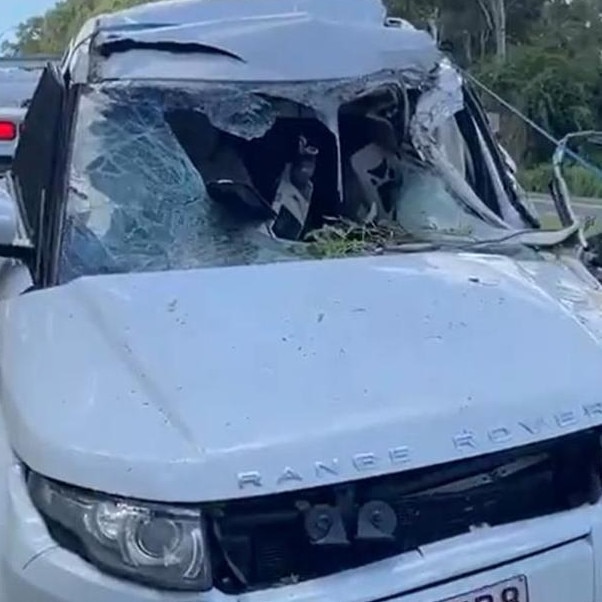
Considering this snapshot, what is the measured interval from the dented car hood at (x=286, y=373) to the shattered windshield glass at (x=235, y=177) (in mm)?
442

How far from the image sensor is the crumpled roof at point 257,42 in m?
4.31

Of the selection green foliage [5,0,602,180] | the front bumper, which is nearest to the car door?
the front bumper

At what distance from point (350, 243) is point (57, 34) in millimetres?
39132

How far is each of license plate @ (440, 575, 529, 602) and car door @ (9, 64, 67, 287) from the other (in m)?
1.65

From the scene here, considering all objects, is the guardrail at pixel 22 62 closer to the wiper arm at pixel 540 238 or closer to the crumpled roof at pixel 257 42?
the crumpled roof at pixel 257 42

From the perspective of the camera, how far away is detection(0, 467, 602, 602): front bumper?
2416 mm

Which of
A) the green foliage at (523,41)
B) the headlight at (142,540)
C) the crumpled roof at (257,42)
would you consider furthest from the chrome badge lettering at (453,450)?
the green foliage at (523,41)

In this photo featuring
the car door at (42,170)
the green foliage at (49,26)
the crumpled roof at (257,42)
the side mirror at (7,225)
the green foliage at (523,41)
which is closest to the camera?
the side mirror at (7,225)

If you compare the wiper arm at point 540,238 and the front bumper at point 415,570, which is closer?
the front bumper at point 415,570

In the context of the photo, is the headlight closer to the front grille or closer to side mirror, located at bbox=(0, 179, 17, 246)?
the front grille

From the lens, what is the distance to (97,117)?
4.08m

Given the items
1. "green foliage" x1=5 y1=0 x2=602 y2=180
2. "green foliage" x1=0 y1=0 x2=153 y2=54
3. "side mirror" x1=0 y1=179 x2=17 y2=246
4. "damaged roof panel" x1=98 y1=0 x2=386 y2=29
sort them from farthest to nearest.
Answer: "green foliage" x1=0 y1=0 x2=153 y2=54 < "green foliage" x1=5 y1=0 x2=602 y2=180 < "damaged roof panel" x1=98 y1=0 x2=386 y2=29 < "side mirror" x1=0 y1=179 x2=17 y2=246

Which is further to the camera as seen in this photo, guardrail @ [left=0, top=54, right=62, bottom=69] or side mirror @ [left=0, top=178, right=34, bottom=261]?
guardrail @ [left=0, top=54, right=62, bottom=69]

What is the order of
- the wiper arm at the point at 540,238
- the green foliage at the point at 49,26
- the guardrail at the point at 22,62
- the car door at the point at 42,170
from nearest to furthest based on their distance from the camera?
1. the car door at the point at 42,170
2. the wiper arm at the point at 540,238
3. the guardrail at the point at 22,62
4. the green foliage at the point at 49,26
